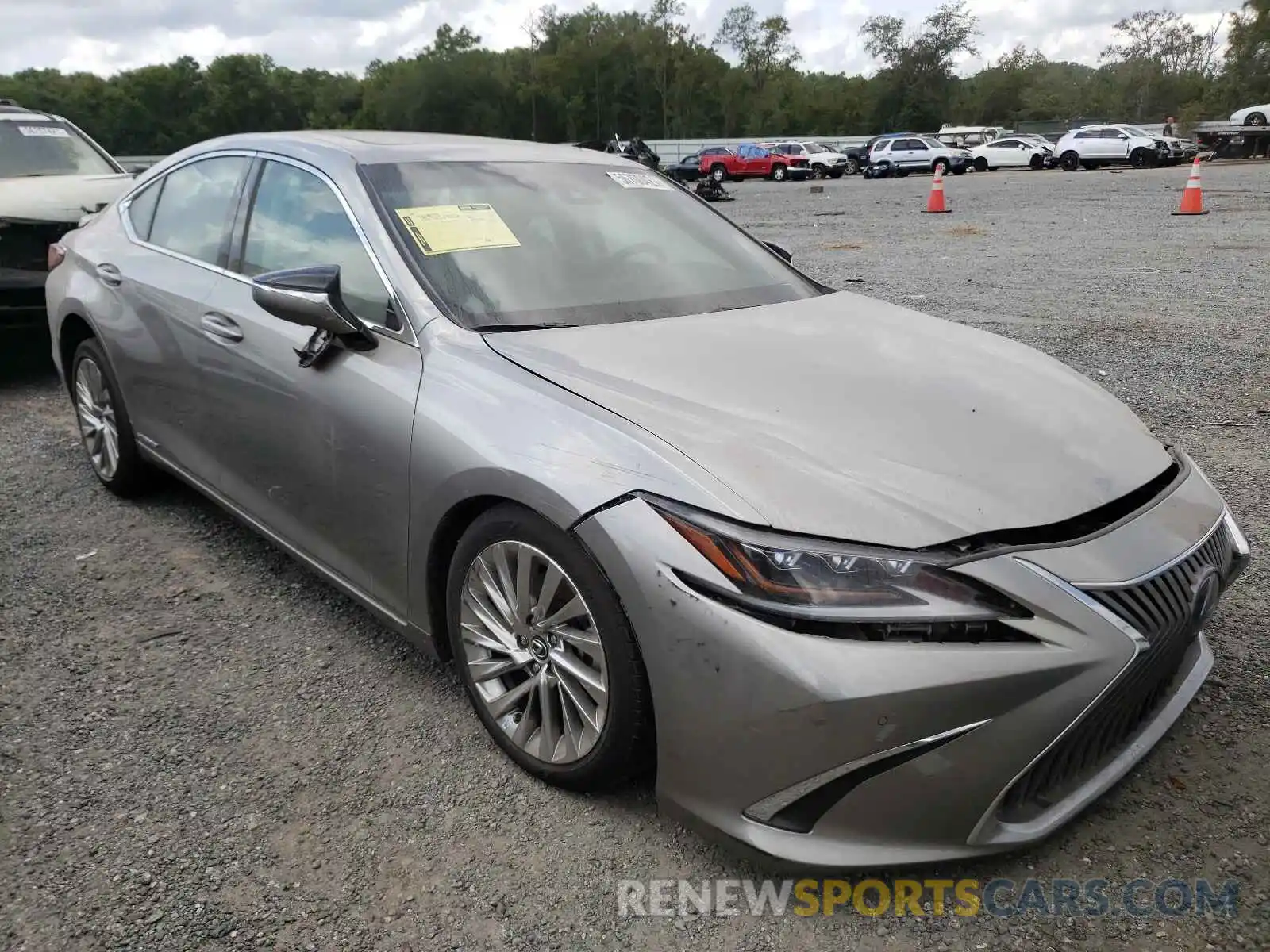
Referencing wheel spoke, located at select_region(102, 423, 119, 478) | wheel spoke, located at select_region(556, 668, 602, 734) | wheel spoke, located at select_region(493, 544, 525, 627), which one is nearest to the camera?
wheel spoke, located at select_region(556, 668, 602, 734)

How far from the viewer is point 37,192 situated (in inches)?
259

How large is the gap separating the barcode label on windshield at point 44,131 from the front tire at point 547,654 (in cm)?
716

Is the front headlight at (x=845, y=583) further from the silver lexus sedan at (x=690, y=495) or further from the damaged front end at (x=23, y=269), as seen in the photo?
the damaged front end at (x=23, y=269)

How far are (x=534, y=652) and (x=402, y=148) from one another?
180 centimetres

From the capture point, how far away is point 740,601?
1.86 m

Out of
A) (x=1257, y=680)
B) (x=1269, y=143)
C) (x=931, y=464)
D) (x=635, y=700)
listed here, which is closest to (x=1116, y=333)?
(x=1257, y=680)

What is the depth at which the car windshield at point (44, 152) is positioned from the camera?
7.24m

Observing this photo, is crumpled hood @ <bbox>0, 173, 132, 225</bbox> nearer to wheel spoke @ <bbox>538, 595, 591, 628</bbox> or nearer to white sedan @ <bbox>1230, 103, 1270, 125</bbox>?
wheel spoke @ <bbox>538, 595, 591, 628</bbox>

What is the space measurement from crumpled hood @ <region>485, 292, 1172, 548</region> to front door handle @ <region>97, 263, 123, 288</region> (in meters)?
2.22

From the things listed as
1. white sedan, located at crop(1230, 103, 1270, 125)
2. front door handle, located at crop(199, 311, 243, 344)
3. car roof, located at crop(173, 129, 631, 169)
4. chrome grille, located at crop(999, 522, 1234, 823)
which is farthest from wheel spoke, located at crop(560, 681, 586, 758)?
white sedan, located at crop(1230, 103, 1270, 125)

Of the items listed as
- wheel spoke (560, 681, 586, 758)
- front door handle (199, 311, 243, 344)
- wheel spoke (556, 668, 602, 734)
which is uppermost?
front door handle (199, 311, 243, 344)

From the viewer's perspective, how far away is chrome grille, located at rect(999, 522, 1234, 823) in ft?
6.20

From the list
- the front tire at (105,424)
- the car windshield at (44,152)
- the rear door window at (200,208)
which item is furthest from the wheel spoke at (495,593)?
the car windshield at (44,152)

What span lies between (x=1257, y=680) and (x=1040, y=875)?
1.15 meters
